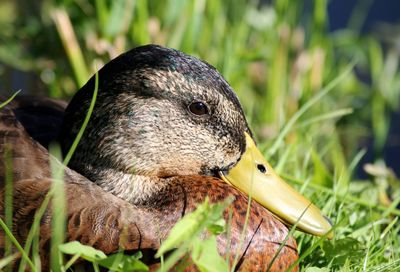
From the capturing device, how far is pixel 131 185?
3.12 metres

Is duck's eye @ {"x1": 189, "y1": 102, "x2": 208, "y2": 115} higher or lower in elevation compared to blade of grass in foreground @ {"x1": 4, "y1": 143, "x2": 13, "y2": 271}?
higher

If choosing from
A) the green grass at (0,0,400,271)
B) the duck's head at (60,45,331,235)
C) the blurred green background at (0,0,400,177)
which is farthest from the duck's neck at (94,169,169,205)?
the blurred green background at (0,0,400,177)

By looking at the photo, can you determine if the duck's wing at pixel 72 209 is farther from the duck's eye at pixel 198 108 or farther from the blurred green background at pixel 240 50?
the blurred green background at pixel 240 50

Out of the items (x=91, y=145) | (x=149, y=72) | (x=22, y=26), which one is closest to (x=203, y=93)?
(x=149, y=72)

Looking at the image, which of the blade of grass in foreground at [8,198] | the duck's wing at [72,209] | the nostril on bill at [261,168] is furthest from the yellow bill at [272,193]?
the blade of grass in foreground at [8,198]

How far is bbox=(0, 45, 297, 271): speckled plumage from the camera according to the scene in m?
2.98

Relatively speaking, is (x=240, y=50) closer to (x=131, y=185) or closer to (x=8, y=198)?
(x=131, y=185)

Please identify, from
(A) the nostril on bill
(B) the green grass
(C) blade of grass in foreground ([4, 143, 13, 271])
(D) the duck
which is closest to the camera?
(C) blade of grass in foreground ([4, 143, 13, 271])

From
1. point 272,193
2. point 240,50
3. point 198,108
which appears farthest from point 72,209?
point 240,50

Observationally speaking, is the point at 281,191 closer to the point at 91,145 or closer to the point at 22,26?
the point at 91,145

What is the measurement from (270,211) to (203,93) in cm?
50

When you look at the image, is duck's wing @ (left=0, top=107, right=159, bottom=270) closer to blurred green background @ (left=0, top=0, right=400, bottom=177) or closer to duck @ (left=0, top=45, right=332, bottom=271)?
duck @ (left=0, top=45, right=332, bottom=271)

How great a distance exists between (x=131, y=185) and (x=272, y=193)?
0.53 meters

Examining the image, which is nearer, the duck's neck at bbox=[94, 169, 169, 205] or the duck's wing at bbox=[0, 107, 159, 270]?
the duck's wing at bbox=[0, 107, 159, 270]
